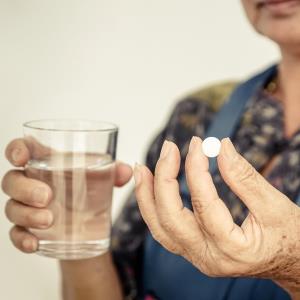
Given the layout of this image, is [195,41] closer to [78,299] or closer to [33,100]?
[33,100]

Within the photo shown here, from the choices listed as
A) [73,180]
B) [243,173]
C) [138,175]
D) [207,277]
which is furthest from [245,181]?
[207,277]

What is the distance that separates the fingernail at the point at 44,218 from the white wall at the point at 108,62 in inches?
11.1

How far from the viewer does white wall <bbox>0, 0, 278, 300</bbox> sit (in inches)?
41.3

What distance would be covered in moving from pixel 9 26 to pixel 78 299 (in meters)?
0.48

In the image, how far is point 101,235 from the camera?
0.68 meters

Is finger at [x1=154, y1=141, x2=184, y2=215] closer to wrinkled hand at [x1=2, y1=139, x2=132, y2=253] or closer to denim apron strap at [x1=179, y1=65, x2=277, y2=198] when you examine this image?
wrinkled hand at [x1=2, y1=139, x2=132, y2=253]

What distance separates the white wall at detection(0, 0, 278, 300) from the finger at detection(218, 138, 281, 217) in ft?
1.64

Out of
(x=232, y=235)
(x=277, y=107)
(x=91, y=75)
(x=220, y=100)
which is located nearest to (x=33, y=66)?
(x=91, y=75)

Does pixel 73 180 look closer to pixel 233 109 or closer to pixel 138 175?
pixel 138 175

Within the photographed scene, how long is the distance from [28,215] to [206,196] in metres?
0.25

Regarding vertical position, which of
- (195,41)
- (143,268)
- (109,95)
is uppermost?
(195,41)

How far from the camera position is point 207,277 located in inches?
35.4

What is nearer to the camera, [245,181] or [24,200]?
[245,181]

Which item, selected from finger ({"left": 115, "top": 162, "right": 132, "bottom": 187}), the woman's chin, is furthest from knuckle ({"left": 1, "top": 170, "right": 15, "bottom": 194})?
the woman's chin
